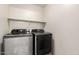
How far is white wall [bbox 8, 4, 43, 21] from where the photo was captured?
1.31 metres

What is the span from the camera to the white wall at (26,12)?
4.29ft

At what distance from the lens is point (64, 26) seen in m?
1.42

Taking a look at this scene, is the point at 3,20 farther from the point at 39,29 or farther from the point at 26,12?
the point at 39,29

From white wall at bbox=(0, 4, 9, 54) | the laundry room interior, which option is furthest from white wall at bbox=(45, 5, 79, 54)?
white wall at bbox=(0, 4, 9, 54)

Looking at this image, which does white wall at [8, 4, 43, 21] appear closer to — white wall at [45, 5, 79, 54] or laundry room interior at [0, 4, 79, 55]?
laundry room interior at [0, 4, 79, 55]

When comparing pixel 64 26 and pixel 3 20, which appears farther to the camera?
pixel 64 26

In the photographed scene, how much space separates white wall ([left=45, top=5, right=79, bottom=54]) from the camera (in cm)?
131

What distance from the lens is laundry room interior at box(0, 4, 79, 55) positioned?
1282 mm

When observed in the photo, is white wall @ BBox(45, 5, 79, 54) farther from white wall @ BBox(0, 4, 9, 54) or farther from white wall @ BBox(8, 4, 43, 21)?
white wall @ BBox(0, 4, 9, 54)

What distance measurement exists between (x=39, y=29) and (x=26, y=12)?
0.29 metres

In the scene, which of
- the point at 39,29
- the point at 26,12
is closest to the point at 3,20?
the point at 26,12

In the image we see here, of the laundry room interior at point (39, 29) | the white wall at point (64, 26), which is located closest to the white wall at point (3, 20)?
the laundry room interior at point (39, 29)

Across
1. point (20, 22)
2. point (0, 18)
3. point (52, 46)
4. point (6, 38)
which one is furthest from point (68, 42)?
point (0, 18)

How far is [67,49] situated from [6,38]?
A: 0.82 m
